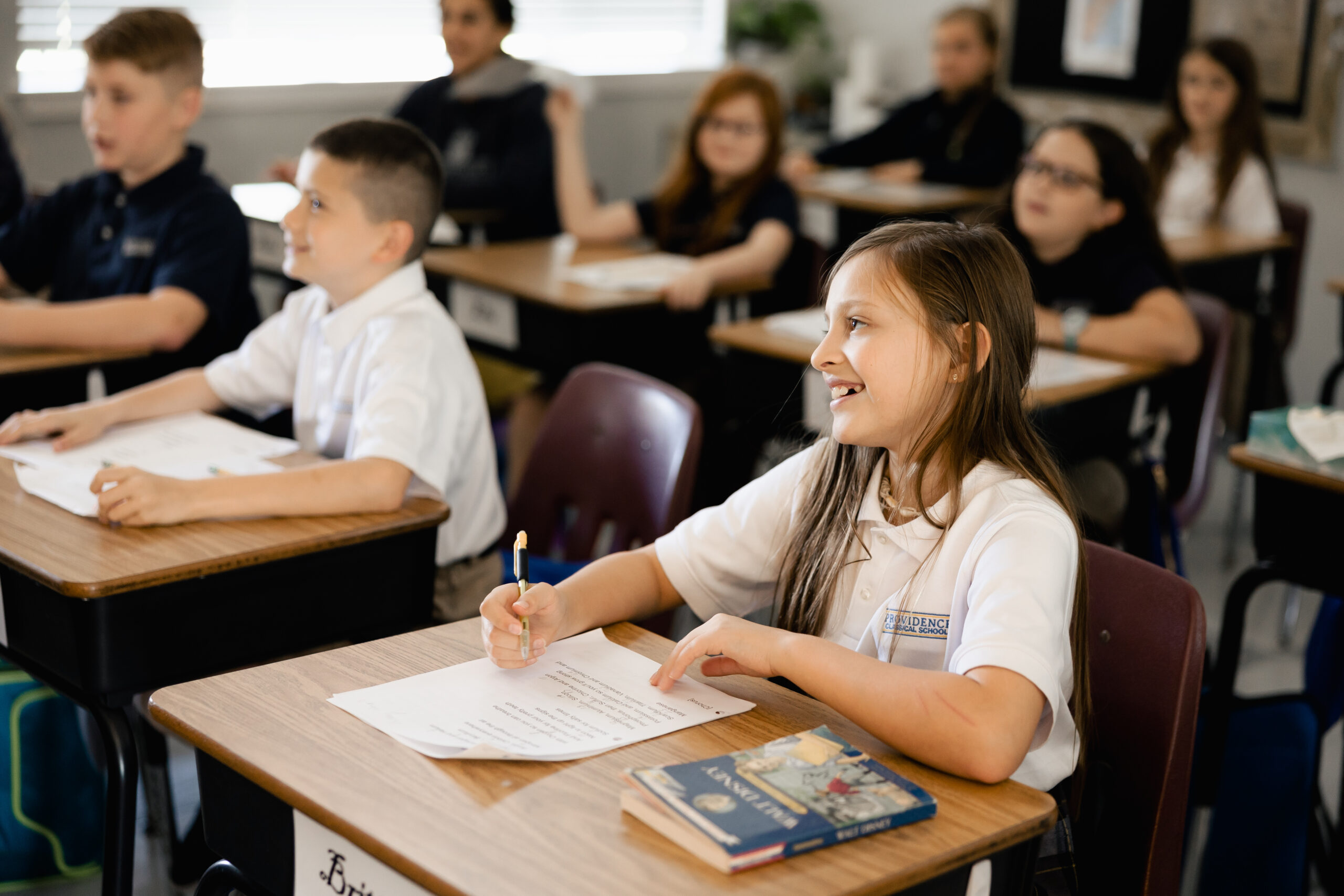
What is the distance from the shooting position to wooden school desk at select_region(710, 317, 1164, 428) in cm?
238

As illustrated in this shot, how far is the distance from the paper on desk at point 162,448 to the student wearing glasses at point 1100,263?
4.77 ft

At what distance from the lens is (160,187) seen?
2.52 meters

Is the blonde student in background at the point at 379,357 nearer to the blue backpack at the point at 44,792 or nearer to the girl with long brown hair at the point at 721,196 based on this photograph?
the blue backpack at the point at 44,792

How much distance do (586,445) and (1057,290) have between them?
1.23 metres

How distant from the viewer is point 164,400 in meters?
2.07

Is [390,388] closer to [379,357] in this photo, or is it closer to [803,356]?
[379,357]

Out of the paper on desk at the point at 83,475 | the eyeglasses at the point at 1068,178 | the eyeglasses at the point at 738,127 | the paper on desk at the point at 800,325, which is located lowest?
the paper on desk at the point at 83,475

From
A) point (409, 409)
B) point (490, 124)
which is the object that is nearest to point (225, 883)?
point (409, 409)

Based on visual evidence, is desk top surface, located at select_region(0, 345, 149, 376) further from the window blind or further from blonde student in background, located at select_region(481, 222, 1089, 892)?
the window blind

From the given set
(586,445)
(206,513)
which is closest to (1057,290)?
(586,445)

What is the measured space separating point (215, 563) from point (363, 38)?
Answer: 4136mm

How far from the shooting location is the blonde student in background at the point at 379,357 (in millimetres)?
1839

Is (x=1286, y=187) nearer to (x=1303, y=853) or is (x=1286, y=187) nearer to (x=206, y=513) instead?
(x=1303, y=853)

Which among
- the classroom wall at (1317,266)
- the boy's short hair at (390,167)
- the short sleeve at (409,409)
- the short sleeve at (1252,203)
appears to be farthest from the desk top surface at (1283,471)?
the classroom wall at (1317,266)
